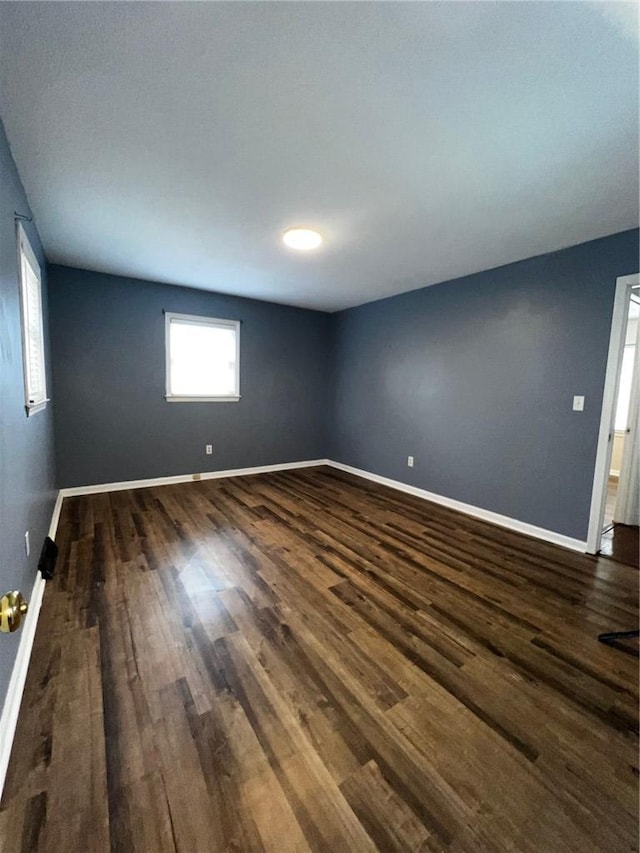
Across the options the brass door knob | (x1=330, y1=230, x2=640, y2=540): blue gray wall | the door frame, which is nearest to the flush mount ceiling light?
(x1=330, y1=230, x2=640, y2=540): blue gray wall

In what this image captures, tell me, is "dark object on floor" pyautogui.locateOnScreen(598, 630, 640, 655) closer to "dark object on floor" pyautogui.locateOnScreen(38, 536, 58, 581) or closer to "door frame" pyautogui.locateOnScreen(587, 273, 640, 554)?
"door frame" pyautogui.locateOnScreen(587, 273, 640, 554)

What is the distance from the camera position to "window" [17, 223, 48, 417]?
2.01m

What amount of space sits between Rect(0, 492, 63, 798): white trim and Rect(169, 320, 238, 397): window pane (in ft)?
9.04

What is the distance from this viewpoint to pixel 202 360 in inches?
177

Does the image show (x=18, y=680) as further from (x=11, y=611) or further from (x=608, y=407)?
(x=608, y=407)

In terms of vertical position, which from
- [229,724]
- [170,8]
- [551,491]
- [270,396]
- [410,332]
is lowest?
[229,724]

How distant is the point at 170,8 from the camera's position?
42.3 inches

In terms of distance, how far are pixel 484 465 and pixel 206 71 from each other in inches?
137

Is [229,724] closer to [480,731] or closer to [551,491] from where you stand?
[480,731]

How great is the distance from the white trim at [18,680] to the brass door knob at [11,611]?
768 mm

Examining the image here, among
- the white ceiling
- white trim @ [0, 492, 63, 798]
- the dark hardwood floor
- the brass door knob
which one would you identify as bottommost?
the dark hardwood floor

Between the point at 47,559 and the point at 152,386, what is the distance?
7.88 ft

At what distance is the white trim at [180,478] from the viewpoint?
381 centimetres

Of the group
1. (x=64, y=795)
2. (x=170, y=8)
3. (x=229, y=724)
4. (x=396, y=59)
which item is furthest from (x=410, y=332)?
(x=64, y=795)
